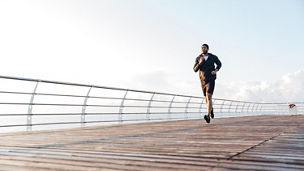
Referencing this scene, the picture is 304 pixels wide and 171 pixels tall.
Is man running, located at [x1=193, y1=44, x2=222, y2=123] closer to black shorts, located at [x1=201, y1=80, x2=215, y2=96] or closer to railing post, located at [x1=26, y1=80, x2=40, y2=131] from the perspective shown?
black shorts, located at [x1=201, y1=80, x2=215, y2=96]

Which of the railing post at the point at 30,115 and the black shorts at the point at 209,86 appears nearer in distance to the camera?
the railing post at the point at 30,115

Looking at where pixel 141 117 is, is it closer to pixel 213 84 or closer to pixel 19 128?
pixel 213 84

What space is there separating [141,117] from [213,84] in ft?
8.22

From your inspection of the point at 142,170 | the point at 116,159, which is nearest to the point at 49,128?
the point at 116,159

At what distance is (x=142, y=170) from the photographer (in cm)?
133

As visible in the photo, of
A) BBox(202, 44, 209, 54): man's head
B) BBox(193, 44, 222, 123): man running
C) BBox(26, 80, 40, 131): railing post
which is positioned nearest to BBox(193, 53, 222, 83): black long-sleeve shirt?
BBox(193, 44, 222, 123): man running

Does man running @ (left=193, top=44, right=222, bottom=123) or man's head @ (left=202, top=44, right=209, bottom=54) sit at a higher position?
man's head @ (left=202, top=44, right=209, bottom=54)

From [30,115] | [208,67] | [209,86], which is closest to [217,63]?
[208,67]

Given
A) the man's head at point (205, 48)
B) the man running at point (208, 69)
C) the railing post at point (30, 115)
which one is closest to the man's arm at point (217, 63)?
the man running at point (208, 69)

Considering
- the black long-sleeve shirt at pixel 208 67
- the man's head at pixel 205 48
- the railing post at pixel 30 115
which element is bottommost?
the railing post at pixel 30 115

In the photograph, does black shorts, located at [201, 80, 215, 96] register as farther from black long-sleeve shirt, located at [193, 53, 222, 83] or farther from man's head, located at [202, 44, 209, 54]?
man's head, located at [202, 44, 209, 54]

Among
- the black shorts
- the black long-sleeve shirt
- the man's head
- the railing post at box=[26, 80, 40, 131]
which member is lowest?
the railing post at box=[26, 80, 40, 131]

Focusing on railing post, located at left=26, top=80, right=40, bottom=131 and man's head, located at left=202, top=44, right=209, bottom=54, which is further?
man's head, located at left=202, top=44, right=209, bottom=54

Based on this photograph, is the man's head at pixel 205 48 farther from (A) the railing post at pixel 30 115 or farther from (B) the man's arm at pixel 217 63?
(A) the railing post at pixel 30 115
